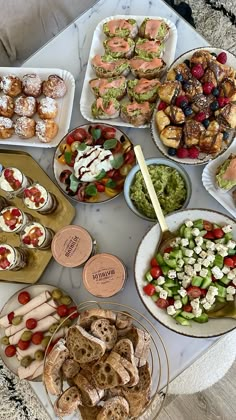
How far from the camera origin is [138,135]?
5.78 feet

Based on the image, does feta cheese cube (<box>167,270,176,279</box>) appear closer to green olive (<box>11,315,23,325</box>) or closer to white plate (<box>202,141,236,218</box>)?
white plate (<box>202,141,236,218</box>)

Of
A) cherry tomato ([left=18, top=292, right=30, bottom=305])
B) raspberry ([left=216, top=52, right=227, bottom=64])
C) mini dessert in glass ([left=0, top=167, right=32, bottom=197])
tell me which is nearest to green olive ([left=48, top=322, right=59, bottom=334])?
cherry tomato ([left=18, top=292, right=30, bottom=305])

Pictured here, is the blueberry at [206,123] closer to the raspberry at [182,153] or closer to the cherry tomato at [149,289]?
the raspberry at [182,153]

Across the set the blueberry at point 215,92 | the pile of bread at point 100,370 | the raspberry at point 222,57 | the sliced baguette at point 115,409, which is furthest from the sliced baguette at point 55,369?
the raspberry at point 222,57

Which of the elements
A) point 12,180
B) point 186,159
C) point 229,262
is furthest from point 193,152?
point 12,180

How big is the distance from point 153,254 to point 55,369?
1.43 ft

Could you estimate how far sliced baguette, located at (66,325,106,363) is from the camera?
4.18 feet

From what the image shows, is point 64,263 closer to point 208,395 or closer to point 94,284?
point 94,284

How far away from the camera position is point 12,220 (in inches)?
65.4

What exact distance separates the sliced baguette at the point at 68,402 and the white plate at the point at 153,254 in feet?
1.06

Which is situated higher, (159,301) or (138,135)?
(138,135)

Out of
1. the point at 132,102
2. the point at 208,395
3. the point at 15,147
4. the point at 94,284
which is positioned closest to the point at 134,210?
the point at 94,284

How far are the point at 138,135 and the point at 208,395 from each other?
114 cm

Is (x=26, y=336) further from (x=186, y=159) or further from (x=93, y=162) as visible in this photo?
(x=186, y=159)
